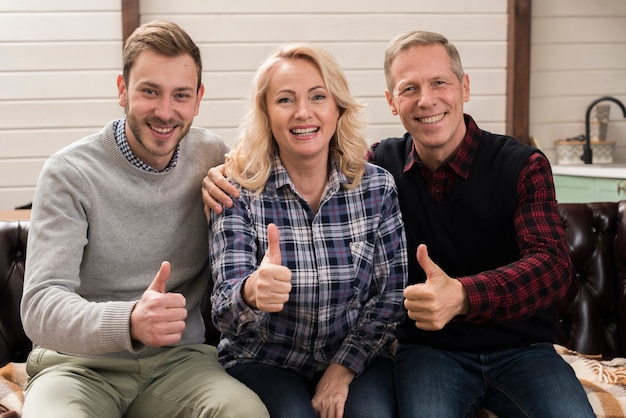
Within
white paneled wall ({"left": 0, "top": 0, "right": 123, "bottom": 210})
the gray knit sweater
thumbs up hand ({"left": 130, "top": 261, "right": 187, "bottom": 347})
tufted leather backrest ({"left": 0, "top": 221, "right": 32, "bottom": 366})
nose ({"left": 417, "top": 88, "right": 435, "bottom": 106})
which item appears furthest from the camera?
white paneled wall ({"left": 0, "top": 0, "right": 123, "bottom": 210})

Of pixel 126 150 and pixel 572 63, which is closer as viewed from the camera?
pixel 126 150

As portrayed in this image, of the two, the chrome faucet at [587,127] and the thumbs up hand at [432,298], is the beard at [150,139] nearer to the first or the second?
the thumbs up hand at [432,298]

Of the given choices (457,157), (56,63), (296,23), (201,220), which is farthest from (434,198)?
(56,63)

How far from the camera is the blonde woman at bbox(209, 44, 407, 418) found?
193 cm

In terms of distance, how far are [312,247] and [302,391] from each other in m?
0.39

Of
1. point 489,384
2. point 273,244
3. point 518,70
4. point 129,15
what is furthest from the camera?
point 518,70

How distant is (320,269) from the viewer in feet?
6.48

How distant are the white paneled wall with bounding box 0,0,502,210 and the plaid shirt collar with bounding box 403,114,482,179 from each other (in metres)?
2.62

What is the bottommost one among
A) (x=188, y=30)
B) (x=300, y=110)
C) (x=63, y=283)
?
(x=63, y=283)

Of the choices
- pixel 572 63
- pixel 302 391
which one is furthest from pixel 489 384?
pixel 572 63

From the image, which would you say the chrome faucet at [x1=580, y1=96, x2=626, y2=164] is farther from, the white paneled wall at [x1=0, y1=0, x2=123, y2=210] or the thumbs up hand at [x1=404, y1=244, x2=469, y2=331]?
the thumbs up hand at [x1=404, y1=244, x2=469, y2=331]

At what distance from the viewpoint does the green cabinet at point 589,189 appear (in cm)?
404

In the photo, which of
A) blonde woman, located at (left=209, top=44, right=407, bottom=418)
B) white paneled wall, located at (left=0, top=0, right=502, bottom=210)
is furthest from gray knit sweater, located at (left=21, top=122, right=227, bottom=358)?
white paneled wall, located at (left=0, top=0, right=502, bottom=210)

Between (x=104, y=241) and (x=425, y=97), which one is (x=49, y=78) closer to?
(x=104, y=241)
